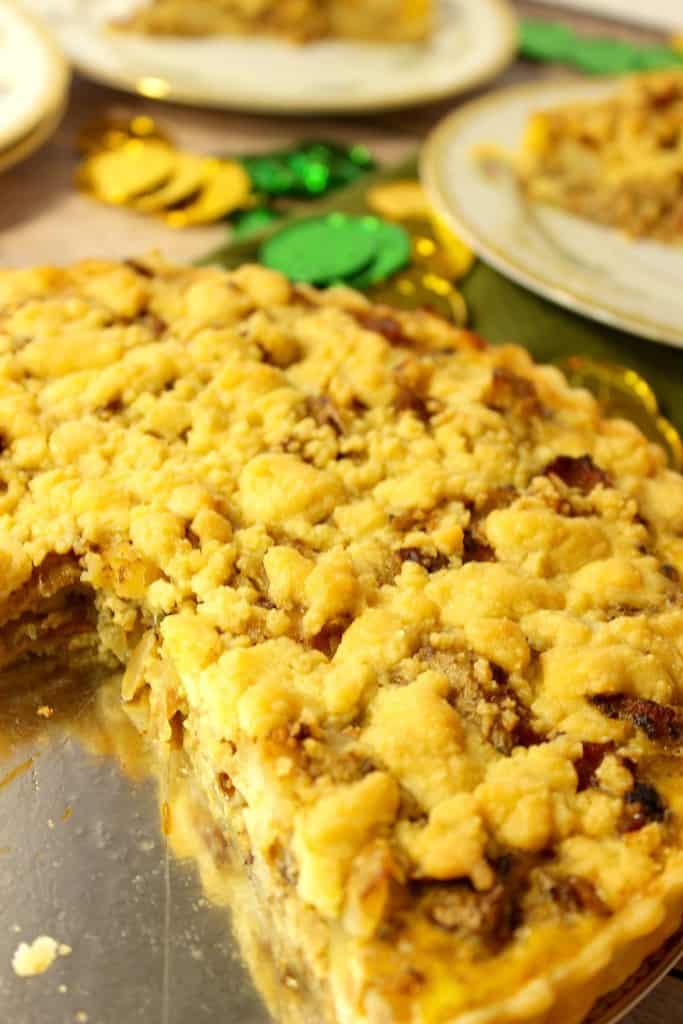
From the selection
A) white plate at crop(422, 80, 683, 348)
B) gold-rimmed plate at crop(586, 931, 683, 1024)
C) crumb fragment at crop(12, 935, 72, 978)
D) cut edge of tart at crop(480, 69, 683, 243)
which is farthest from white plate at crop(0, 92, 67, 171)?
gold-rimmed plate at crop(586, 931, 683, 1024)

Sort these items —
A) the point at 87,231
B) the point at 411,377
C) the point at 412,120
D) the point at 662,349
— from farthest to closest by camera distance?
the point at 412,120 < the point at 87,231 < the point at 662,349 < the point at 411,377

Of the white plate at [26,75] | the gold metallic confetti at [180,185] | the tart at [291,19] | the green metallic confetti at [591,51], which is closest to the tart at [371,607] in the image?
the gold metallic confetti at [180,185]

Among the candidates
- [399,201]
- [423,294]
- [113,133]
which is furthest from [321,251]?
[113,133]

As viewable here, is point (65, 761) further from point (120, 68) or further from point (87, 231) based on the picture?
point (120, 68)

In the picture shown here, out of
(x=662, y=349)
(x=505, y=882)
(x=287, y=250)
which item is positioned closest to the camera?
(x=505, y=882)

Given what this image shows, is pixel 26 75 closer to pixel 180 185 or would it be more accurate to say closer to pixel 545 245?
pixel 180 185

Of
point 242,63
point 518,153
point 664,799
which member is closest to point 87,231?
point 242,63
